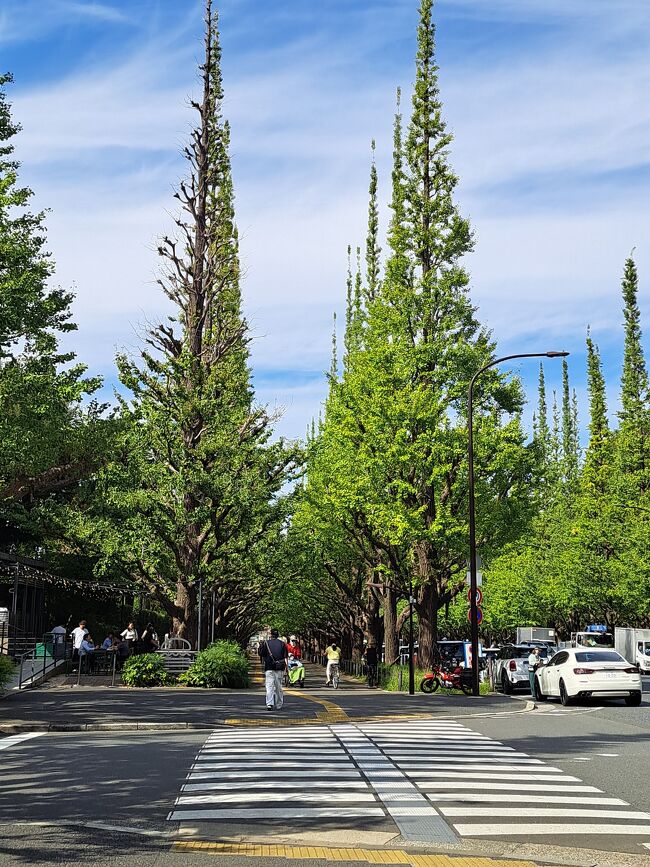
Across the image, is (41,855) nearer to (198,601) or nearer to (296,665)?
(198,601)

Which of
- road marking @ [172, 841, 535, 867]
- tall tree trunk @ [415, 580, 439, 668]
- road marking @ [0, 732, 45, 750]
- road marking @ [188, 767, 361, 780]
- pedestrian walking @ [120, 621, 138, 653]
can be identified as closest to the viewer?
road marking @ [172, 841, 535, 867]

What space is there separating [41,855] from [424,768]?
6300mm

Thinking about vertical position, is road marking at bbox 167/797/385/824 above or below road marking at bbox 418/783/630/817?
above

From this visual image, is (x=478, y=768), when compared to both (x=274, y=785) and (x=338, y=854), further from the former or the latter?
(x=338, y=854)

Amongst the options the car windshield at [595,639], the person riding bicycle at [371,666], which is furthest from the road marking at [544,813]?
the car windshield at [595,639]

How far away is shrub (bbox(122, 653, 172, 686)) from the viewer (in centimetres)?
2991

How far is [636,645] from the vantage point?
5600 cm

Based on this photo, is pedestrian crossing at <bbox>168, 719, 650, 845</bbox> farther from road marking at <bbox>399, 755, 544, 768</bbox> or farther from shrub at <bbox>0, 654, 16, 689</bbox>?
shrub at <bbox>0, 654, 16, 689</bbox>

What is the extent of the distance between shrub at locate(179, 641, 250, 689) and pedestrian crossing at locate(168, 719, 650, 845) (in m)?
14.0

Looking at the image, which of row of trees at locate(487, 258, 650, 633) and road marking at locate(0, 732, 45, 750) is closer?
road marking at locate(0, 732, 45, 750)

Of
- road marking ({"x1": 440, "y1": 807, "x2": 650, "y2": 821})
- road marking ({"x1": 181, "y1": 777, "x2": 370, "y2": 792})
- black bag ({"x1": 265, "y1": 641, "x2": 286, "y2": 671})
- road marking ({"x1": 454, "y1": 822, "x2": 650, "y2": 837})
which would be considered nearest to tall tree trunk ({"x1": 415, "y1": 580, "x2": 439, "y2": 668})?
black bag ({"x1": 265, "y1": 641, "x2": 286, "y2": 671})

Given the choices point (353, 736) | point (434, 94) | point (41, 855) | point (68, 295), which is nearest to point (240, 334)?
point (68, 295)

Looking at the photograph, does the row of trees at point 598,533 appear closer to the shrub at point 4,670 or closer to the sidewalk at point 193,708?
the sidewalk at point 193,708

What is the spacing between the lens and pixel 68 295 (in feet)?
97.5
